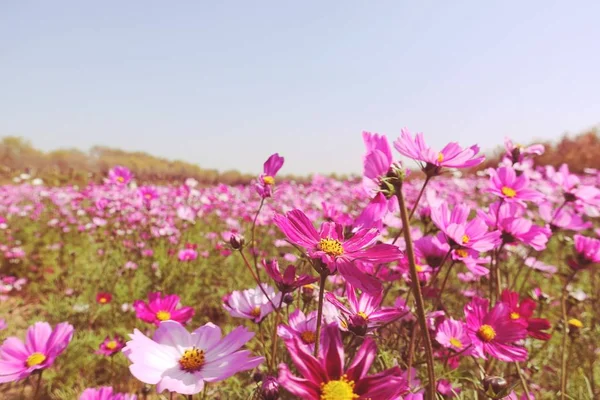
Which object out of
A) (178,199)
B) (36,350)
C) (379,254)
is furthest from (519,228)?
(178,199)

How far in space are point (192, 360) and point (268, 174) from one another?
573 mm

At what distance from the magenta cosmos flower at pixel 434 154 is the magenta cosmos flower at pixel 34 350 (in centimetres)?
85

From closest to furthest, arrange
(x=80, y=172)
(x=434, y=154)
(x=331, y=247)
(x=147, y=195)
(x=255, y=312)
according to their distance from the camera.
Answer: (x=331, y=247) → (x=434, y=154) → (x=255, y=312) → (x=147, y=195) → (x=80, y=172)

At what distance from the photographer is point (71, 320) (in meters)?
2.25

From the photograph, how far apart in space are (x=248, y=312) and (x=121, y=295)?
1877 mm

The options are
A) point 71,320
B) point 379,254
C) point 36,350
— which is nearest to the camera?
point 379,254

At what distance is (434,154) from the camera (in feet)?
2.39

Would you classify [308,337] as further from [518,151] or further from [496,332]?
[518,151]

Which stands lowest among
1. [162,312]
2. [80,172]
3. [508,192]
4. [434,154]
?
[80,172]

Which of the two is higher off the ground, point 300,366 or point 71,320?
point 300,366

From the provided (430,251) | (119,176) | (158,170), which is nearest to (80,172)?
(158,170)

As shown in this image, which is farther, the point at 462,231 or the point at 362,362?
the point at 462,231

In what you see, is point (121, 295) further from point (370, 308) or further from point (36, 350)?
point (370, 308)

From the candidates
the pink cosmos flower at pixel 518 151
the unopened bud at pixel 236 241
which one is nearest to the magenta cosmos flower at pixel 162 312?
the unopened bud at pixel 236 241
